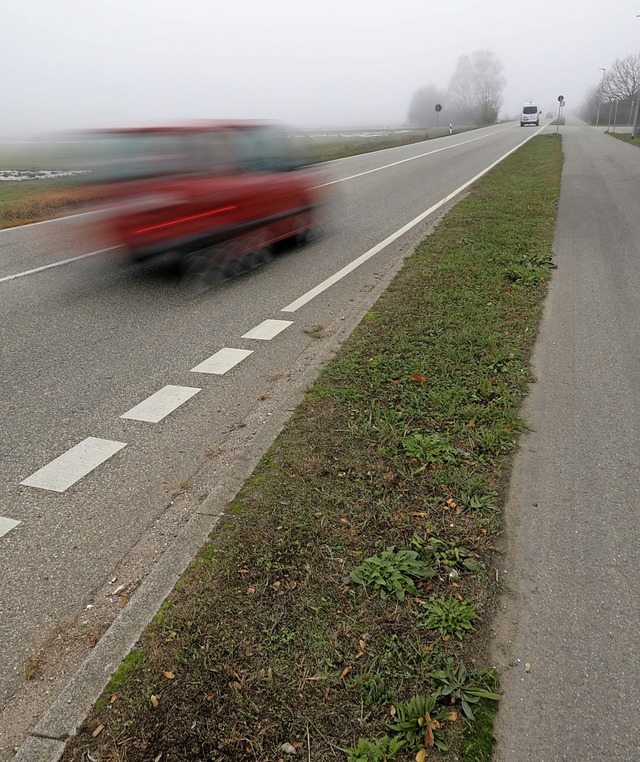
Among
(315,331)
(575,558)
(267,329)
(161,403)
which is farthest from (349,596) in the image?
(267,329)

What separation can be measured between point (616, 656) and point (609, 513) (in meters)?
0.92

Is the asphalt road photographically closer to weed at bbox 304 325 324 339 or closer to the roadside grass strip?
weed at bbox 304 325 324 339

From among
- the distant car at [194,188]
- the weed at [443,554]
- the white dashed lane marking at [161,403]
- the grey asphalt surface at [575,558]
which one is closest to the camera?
the grey asphalt surface at [575,558]

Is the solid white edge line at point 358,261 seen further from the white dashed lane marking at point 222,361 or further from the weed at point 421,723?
the weed at point 421,723

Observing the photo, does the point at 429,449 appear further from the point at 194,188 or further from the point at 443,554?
the point at 194,188

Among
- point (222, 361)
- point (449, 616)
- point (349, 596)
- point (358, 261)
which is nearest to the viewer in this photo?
Answer: point (449, 616)

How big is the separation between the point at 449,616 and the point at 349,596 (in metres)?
0.43

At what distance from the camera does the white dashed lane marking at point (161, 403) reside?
13.5 ft

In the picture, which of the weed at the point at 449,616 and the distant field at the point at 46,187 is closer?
the weed at the point at 449,616

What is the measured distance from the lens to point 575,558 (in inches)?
105

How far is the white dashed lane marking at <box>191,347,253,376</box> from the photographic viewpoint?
4.84 m

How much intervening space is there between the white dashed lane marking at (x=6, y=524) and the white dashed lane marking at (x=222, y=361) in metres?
2.03

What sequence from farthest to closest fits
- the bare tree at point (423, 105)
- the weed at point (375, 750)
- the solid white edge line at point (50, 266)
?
the bare tree at point (423, 105) → the solid white edge line at point (50, 266) → the weed at point (375, 750)

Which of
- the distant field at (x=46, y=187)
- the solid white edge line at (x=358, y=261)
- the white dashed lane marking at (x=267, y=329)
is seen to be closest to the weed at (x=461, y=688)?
the white dashed lane marking at (x=267, y=329)
